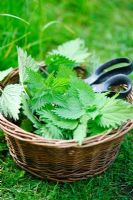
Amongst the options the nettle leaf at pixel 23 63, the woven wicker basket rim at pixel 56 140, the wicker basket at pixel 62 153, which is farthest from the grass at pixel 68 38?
the woven wicker basket rim at pixel 56 140

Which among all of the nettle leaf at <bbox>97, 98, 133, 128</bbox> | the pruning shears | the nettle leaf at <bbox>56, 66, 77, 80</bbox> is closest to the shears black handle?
the pruning shears

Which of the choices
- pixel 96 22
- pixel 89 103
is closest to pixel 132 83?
pixel 89 103

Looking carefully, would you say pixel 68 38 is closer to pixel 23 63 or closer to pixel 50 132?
pixel 23 63

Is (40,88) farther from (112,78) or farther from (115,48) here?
(115,48)

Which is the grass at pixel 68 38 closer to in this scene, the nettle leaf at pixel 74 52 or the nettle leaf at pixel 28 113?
the nettle leaf at pixel 74 52

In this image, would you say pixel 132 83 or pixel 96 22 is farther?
pixel 96 22

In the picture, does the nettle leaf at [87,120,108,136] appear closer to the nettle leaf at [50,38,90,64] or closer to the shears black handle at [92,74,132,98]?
the shears black handle at [92,74,132,98]

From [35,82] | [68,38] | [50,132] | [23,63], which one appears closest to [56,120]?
[50,132]
